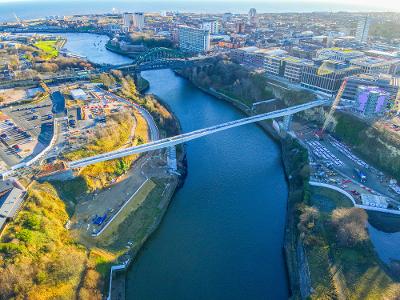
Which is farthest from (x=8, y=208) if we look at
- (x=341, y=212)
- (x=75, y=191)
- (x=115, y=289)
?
(x=341, y=212)

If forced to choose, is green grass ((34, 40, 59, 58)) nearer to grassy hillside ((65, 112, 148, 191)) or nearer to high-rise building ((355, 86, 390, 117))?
grassy hillside ((65, 112, 148, 191))

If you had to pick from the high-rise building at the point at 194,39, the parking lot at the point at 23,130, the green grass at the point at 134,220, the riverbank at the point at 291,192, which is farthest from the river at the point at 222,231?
the high-rise building at the point at 194,39

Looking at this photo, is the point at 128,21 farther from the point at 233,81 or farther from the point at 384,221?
the point at 384,221

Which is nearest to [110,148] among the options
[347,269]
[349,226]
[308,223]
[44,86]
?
[308,223]

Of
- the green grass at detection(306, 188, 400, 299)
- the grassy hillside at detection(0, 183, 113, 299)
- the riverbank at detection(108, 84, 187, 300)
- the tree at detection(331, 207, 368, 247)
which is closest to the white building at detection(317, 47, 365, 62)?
the riverbank at detection(108, 84, 187, 300)

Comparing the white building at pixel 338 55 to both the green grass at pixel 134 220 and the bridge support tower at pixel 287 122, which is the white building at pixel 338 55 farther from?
the green grass at pixel 134 220

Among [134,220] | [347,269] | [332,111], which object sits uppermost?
[332,111]

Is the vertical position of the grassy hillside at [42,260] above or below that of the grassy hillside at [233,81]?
below
